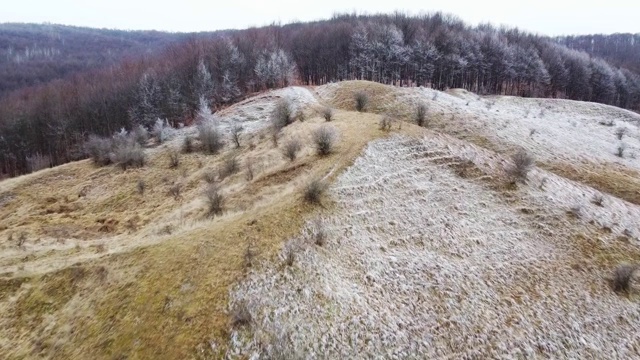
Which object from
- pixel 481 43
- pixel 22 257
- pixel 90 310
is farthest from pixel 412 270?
pixel 481 43

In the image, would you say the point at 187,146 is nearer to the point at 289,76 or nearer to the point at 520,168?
the point at 520,168

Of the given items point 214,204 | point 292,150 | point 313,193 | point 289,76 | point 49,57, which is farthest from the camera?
point 49,57

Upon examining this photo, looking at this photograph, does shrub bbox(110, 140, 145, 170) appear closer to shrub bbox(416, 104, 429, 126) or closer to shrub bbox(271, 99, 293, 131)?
→ shrub bbox(271, 99, 293, 131)

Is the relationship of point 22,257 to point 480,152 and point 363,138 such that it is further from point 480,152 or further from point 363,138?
point 480,152

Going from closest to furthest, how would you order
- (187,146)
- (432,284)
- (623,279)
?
(432,284), (623,279), (187,146)

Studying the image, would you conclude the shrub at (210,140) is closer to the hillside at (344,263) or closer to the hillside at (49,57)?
the hillside at (344,263)

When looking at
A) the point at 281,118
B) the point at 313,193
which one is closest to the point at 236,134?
the point at 281,118

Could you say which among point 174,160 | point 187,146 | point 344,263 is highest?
point 187,146

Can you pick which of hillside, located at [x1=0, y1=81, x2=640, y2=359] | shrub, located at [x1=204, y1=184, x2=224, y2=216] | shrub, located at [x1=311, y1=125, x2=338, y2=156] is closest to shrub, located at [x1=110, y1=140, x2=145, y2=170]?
hillside, located at [x1=0, y1=81, x2=640, y2=359]
